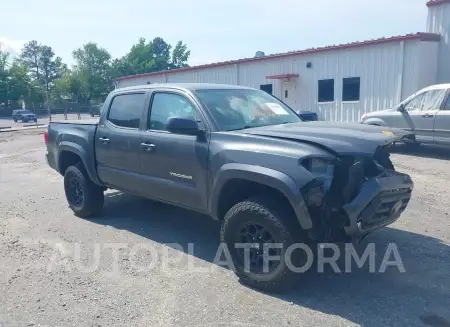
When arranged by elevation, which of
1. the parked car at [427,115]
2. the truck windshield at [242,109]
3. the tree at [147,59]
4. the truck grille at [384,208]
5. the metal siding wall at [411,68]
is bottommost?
the truck grille at [384,208]

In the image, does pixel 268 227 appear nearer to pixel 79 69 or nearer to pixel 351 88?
pixel 351 88

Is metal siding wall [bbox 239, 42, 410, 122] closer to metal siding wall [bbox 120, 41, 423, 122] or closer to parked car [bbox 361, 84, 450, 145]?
metal siding wall [bbox 120, 41, 423, 122]

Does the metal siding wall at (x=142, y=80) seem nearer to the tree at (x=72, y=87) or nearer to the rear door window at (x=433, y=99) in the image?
the rear door window at (x=433, y=99)

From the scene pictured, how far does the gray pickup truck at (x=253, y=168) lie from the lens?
3.32m

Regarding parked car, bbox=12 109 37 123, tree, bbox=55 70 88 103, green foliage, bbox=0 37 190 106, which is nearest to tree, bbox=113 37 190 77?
green foliage, bbox=0 37 190 106

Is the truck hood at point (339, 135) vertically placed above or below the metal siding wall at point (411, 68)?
below

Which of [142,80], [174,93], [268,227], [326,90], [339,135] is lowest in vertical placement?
[268,227]

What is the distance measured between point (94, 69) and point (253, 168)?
80.5 metres

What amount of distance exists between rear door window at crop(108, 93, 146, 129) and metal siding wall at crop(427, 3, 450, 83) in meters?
12.9

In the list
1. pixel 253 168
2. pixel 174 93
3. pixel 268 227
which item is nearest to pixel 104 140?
pixel 174 93

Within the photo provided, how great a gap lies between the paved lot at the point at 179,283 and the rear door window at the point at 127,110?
4.65 ft

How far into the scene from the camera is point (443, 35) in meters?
14.3

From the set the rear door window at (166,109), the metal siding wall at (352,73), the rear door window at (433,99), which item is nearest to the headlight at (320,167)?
the rear door window at (166,109)

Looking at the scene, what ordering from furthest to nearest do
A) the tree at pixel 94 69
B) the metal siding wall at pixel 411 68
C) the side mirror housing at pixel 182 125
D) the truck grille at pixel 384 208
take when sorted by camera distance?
the tree at pixel 94 69 → the metal siding wall at pixel 411 68 → the side mirror housing at pixel 182 125 → the truck grille at pixel 384 208
